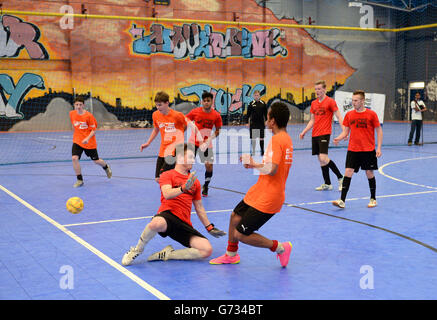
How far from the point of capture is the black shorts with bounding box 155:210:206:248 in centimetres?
546

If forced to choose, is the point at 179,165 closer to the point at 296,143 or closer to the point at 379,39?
the point at 296,143

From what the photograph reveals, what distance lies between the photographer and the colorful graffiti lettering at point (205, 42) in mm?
28250

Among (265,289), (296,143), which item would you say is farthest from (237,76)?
(265,289)

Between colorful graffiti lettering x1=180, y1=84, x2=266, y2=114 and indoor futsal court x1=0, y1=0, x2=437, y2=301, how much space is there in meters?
0.11

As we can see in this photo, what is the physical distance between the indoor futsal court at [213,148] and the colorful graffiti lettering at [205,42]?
0.08 m

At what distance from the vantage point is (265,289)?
461 centimetres

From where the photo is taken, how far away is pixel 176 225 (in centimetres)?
550

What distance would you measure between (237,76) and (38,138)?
519 inches

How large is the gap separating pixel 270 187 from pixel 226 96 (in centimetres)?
2570

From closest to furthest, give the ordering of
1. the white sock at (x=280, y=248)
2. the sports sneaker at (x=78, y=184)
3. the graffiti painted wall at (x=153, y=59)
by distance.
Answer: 1. the white sock at (x=280, y=248)
2. the sports sneaker at (x=78, y=184)
3. the graffiti painted wall at (x=153, y=59)

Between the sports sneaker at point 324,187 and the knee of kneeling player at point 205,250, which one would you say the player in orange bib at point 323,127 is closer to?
the sports sneaker at point 324,187

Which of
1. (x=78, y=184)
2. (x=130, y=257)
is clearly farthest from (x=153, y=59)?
(x=130, y=257)

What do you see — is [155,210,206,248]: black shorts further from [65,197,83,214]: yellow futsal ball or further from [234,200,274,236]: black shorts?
[65,197,83,214]: yellow futsal ball

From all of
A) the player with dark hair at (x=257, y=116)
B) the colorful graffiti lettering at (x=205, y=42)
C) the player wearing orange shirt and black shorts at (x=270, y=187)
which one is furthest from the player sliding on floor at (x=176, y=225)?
the colorful graffiti lettering at (x=205, y=42)
